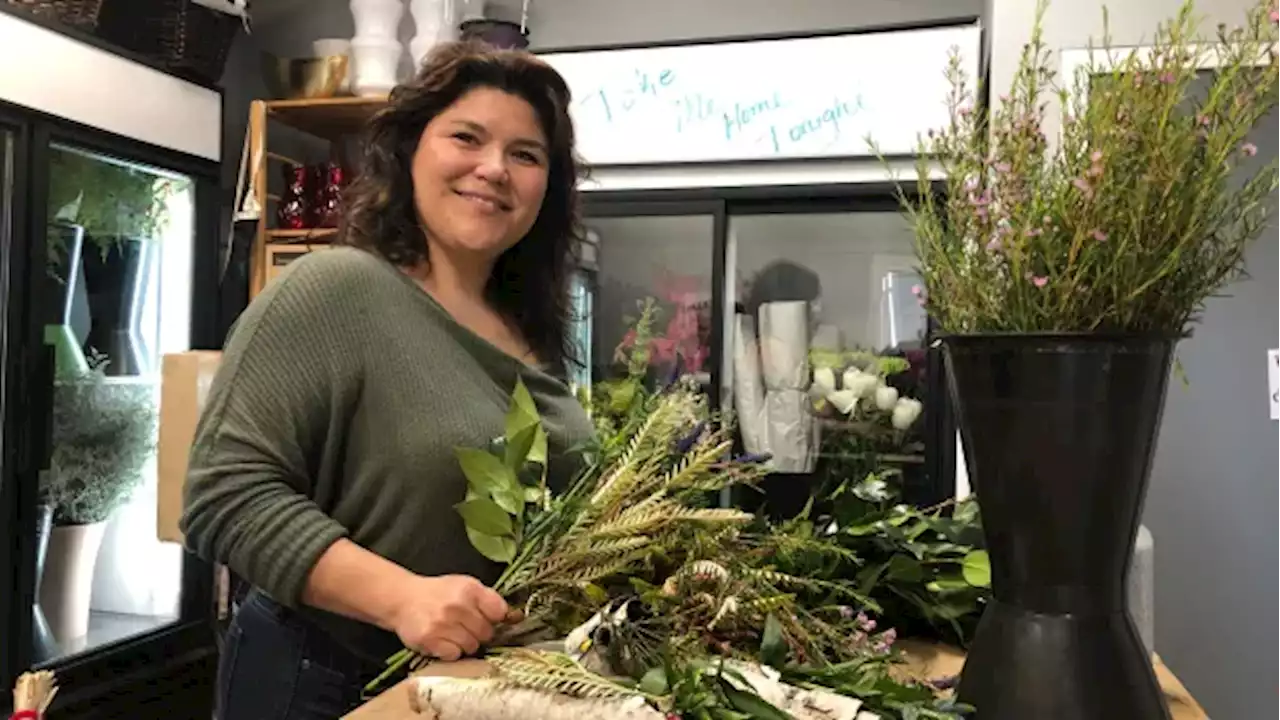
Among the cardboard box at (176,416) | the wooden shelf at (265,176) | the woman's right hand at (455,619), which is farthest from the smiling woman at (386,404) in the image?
the wooden shelf at (265,176)

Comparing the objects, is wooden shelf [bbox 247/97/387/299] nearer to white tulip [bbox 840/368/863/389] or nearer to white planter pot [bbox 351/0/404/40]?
white planter pot [bbox 351/0/404/40]

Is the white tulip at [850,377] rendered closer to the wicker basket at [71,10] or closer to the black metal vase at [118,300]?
the black metal vase at [118,300]

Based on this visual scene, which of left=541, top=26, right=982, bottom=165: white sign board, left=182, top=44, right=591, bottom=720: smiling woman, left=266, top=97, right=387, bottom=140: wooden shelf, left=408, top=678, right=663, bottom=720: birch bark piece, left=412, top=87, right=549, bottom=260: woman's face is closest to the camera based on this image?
left=408, top=678, right=663, bottom=720: birch bark piece

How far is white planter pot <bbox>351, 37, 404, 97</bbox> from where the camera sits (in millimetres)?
2754

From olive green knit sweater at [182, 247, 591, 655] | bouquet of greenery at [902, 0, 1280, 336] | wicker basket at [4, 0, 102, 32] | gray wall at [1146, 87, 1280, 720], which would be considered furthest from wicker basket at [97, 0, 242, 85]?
gray wall at [1146, 87, 1280, 720]

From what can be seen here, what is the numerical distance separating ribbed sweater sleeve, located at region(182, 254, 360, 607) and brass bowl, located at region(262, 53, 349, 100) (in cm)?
192

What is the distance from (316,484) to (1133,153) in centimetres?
75

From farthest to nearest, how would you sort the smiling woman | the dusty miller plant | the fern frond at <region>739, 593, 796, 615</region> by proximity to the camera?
the dusty miller plant, the smiling woman, the fern frond at <region>739, 593, 796, 615</region>

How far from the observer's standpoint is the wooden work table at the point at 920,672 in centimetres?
67

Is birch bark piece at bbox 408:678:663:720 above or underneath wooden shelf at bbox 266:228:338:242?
underneath

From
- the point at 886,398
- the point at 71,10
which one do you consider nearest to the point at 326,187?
the point at 71,10

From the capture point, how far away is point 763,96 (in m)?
2.39

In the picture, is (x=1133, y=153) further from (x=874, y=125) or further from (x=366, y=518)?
(x=874, y=125)

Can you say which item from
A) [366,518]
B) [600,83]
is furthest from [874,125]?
[366,518]
